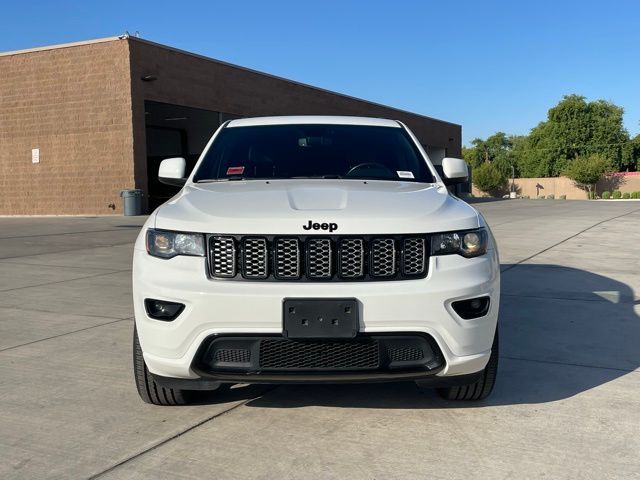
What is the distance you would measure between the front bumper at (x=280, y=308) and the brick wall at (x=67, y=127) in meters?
19.6

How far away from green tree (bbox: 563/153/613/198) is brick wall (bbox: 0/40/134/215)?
194 ft

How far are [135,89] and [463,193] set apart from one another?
31.0 metres

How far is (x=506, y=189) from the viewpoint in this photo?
228 ft

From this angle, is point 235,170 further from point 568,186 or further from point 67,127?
point 568,186

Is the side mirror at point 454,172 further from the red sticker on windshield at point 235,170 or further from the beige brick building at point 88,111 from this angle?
the beige brick building at point 88,111

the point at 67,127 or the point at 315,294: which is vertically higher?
the point at 67,127

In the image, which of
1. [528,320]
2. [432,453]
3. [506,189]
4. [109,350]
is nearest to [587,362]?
[528,320]

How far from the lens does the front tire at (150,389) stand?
3.38m

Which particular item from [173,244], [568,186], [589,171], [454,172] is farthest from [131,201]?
[568,186]

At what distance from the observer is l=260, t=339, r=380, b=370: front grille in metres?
2.95

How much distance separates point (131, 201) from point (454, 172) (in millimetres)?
18254

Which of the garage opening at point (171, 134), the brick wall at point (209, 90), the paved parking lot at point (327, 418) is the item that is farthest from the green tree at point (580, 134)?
the paved parking lot at point (327, 418)

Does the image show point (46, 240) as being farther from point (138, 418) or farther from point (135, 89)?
point (138, 418)

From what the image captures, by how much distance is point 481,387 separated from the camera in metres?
3.44
